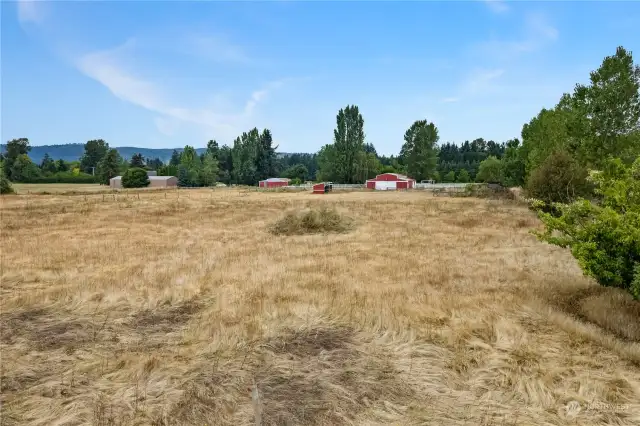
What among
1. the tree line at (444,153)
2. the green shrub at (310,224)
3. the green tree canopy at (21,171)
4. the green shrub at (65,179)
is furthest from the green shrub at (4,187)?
the green tree canopy at (21,171)

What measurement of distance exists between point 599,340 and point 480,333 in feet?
5.87

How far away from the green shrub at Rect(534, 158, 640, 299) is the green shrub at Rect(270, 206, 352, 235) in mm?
11683

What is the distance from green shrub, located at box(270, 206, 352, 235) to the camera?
18.2 metres

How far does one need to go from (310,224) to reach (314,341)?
40.9ft

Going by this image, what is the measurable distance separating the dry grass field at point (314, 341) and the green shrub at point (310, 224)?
5446mm

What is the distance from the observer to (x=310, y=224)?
1852 centimetres

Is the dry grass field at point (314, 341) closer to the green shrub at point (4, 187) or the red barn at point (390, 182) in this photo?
the green shrub at point (4, 187)

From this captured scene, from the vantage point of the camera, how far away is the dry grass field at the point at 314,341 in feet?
14.4

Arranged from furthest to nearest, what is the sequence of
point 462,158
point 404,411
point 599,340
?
point 462,158 → point 599,340 → point 404,411

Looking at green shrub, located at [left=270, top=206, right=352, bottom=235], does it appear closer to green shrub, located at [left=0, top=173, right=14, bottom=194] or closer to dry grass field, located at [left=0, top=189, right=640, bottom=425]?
dry grass field, located at [left=0, top=189, right=640, bottom=425]

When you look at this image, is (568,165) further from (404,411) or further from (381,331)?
(404,411)

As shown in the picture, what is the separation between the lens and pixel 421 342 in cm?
607

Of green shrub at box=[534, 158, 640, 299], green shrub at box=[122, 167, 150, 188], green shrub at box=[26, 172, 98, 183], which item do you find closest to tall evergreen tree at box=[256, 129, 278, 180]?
green shrub at box=[122, 167, 150, 188]

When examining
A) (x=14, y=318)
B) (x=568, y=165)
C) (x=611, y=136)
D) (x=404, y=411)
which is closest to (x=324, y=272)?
(x=404, y=411)
